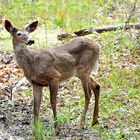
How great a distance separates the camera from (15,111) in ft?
26.8

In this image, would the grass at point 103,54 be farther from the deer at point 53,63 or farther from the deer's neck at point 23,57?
the deer's neck at point 23,57

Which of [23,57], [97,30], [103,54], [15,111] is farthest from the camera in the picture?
[97,30]

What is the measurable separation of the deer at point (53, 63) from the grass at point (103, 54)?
17.2 inches

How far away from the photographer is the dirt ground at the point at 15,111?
701cm

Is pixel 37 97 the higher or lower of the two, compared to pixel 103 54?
higher

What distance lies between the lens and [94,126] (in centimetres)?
762

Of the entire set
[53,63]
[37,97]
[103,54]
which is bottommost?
[103,54]

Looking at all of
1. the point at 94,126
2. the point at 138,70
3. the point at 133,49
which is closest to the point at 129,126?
the point at 94,126

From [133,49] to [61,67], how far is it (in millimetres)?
3964

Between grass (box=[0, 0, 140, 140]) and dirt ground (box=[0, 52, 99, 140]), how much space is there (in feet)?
0.70

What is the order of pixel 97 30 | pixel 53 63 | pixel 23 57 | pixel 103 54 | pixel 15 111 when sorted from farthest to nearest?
1. pixel 97 30
2. pixel 103 54
3. pixel 15 111
4. pixel 53 63
5. pixel 23 57

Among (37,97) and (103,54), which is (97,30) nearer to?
(103,54)

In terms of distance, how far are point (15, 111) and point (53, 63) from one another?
1185mm

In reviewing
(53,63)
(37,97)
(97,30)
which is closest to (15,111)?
(37,97)
